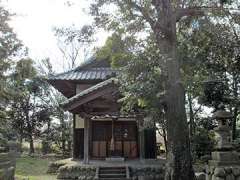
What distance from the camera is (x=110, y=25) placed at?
975 centimetres

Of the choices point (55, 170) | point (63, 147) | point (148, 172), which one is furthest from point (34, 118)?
point (148, 172)

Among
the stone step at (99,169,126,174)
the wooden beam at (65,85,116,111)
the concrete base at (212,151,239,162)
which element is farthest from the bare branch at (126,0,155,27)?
the stone step at (99,169,126,174)

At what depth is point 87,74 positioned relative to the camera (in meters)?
18.9

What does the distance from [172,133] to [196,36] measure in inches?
147

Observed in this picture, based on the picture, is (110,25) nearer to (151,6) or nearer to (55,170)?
(151,6)

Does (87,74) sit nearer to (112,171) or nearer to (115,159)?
(115,159)

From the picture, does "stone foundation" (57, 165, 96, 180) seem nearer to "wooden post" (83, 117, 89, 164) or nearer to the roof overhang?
"wooden post" (83, 117, 89, 164)

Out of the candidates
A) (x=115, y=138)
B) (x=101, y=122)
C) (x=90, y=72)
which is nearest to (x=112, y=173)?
(x=115, y=138)

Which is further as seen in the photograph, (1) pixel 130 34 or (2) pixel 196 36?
(2) pixel 196 36

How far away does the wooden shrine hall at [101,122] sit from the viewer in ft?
51.8

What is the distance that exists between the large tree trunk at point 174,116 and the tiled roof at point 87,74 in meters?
8.63

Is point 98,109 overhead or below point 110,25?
below

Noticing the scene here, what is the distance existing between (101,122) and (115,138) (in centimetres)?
117

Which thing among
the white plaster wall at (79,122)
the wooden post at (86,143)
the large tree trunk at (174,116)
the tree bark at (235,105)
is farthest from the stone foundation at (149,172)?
the large tree trunk at (174,116)
